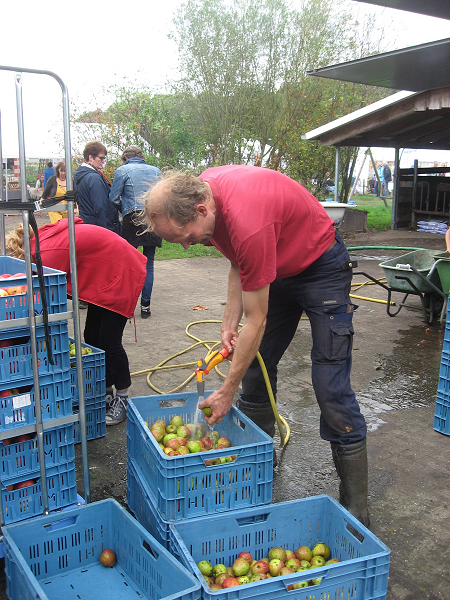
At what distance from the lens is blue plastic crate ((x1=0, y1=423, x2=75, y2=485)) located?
104 inches

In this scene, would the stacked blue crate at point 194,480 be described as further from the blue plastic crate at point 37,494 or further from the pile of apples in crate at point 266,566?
the blue plastic crate at point 37,494

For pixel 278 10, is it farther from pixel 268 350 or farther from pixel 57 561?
pixel 57 561

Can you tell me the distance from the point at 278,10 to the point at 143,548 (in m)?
15.1

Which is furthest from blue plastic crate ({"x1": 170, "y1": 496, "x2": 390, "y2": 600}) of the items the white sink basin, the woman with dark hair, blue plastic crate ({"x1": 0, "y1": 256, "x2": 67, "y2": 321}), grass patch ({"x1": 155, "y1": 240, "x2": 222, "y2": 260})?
the white sink basin

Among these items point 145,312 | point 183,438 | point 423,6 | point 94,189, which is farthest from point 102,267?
point 423,6

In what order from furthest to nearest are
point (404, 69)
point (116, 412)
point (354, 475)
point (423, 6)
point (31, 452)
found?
point (404, 69) < point (423, 6) < point (116, 412) < point (354, 475) < point (31, 452)

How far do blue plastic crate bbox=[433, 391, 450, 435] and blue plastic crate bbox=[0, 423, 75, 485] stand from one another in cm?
269

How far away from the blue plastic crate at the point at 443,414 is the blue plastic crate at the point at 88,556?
254 cm

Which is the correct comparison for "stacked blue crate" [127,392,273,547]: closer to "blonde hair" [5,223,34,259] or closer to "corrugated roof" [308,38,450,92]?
"blonde hair" [5,223,34,259]

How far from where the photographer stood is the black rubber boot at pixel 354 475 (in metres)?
2.87

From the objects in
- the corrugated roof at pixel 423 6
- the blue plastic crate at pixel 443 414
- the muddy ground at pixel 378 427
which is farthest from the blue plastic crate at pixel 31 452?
the corrugated roof at pixel 423 6

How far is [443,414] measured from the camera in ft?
Answer: 13.4

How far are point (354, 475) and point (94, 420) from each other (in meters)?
1.87

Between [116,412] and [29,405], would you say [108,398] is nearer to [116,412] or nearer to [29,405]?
[116,412]
